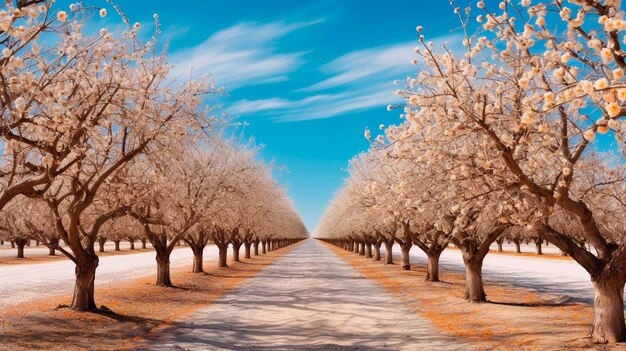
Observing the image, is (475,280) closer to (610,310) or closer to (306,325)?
(306,325)

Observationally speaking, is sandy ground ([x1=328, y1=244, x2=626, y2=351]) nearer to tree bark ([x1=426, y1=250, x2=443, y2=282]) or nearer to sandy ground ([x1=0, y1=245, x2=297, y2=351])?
tree bark ([x1=426, y1=250, x2=443, y2=282])

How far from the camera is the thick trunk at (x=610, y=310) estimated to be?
453 inches

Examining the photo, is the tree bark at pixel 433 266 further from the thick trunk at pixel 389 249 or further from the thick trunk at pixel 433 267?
the thick trunk at pixel 389 249

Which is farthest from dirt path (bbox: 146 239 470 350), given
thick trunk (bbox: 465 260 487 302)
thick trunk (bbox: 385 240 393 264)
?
thick trunk (bbox: 385 240 393 264)

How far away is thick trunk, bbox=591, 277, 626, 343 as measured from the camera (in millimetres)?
11500

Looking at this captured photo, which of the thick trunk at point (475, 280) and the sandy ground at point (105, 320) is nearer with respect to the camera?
the sandy ground at point (105, 320)

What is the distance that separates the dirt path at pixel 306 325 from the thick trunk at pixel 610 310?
3144 mm

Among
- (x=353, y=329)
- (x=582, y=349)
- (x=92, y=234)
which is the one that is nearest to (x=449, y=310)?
(x=353, y=329)

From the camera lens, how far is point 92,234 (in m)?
17.6

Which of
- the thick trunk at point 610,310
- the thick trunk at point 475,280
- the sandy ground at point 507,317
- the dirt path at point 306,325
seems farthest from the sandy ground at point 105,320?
the thick trunk at point 610,310

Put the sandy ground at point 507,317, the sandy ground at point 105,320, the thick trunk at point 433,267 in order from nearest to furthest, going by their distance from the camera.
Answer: the sandy ground at point 507,317
the sandy ground at point 105,320
the thick trunk at point 433,267

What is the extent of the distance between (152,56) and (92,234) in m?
7.62

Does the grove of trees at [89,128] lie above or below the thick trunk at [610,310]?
above

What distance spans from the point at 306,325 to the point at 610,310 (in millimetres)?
8222
